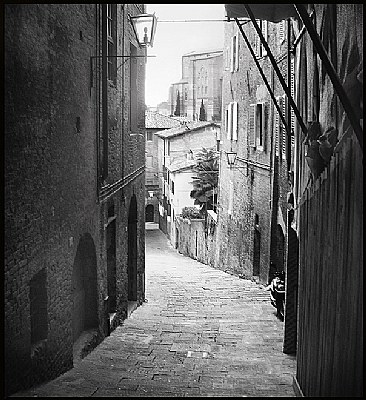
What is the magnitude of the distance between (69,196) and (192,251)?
81.1 feet

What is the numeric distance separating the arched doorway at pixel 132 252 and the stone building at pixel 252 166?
3.38 metres

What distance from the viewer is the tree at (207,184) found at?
33812 mm

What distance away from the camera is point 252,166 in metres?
18.9

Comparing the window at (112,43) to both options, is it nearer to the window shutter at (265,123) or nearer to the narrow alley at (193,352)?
the window shutter at (265,123)

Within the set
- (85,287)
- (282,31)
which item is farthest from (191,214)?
(85,287)

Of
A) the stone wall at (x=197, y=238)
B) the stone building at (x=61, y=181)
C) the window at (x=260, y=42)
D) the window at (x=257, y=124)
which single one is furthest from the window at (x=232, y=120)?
the stone building at (x=61, y=181)

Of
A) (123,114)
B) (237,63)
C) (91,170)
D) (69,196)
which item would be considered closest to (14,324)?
(69,196)

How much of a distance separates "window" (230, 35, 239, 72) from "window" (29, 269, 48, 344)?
15.7 meters

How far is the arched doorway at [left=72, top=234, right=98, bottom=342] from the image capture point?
35.7 ft

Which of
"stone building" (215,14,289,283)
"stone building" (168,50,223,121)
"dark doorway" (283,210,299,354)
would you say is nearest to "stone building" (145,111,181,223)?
"stone building" (168,50,223,121)

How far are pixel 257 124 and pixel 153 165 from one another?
115 feet

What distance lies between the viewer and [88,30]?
421 inches

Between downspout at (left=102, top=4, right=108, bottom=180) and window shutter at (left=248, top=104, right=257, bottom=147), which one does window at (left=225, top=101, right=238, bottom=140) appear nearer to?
window shutter at (left=248, top=104, right=257, bottom=147)

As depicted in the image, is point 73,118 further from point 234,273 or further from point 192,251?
point 192,251
